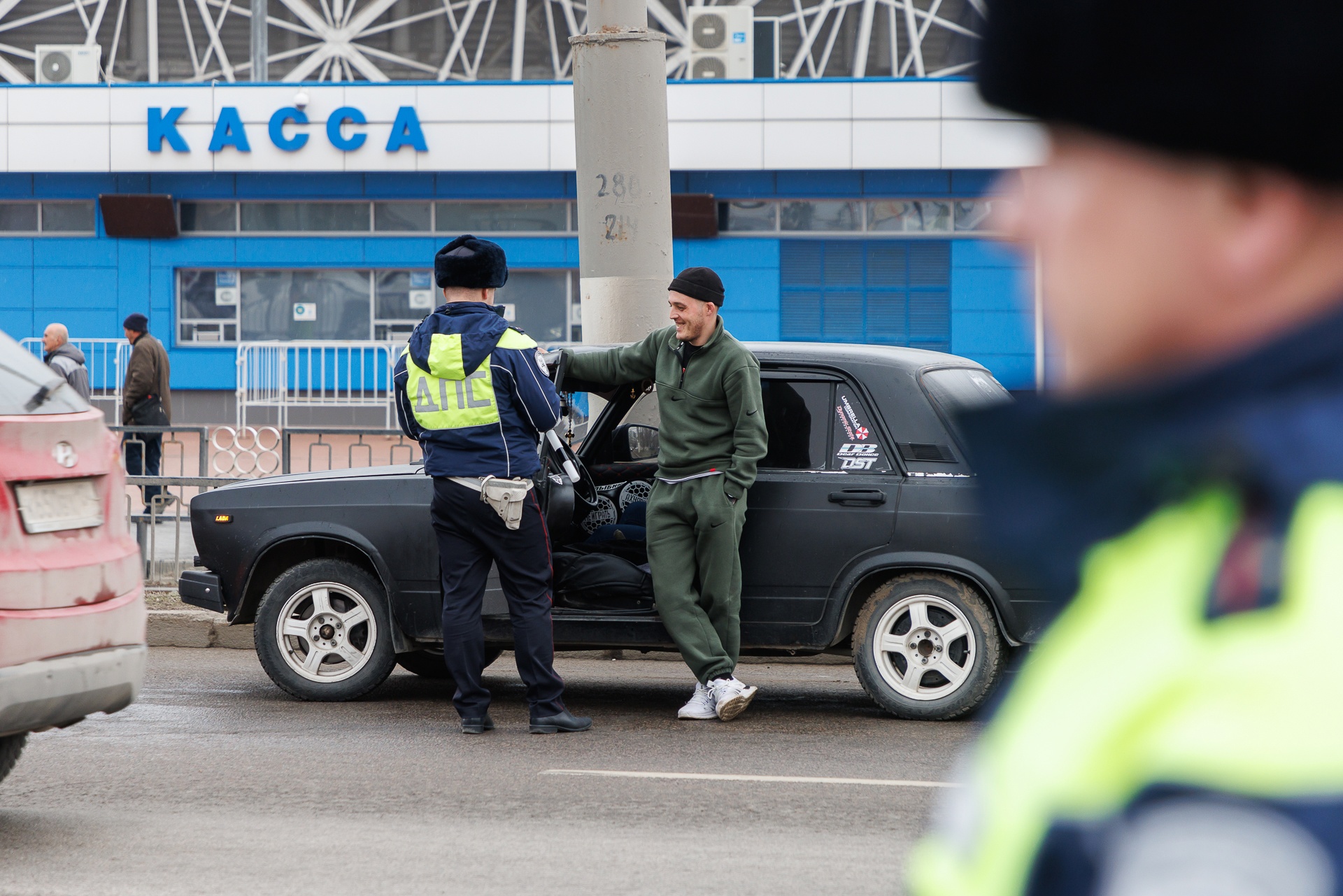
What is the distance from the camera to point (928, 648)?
7.19 m

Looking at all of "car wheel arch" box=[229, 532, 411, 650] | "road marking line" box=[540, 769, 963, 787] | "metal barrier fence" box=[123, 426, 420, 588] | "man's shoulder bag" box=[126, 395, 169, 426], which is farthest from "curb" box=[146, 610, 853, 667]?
"man's shoulder bag" box=[126, 395, 169, 426]

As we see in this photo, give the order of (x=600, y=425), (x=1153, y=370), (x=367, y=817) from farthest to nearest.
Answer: (x=600, y=425)
(x=367, y=817)
(x=1153, y=370)

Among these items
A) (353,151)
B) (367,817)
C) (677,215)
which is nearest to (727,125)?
(677,215)

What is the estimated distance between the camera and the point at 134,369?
1644 cm

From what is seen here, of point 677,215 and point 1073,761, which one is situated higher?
point 677,215

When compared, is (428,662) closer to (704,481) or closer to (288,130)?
(704,481)

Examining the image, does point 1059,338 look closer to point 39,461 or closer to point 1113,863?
point 1113,863

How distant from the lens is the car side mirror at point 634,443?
781cm

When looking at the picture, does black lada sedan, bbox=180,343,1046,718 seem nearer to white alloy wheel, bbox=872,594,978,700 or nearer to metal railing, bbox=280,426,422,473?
white alloy wheel, bbox=872,594,978,700

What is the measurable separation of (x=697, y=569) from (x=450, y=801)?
6.37 ft

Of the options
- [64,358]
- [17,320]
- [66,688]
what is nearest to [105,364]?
[17,320]

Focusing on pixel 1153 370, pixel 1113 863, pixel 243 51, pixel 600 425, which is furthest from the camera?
pixel 243 51

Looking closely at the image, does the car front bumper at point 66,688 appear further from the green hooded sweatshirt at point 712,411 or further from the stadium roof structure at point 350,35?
the stadium roof structure at point 350,35

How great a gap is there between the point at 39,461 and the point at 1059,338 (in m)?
4.60
